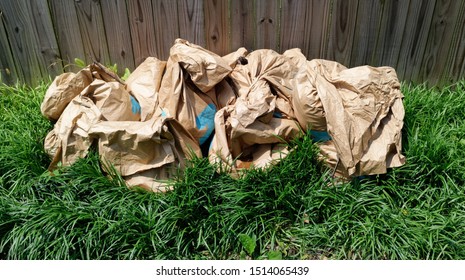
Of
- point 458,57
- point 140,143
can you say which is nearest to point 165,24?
point 140,143

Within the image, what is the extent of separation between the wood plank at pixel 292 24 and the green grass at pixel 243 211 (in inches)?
32.7

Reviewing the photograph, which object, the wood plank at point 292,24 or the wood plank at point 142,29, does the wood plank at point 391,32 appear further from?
the wood plank at point 142,29

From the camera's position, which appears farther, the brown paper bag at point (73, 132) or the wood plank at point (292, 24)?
the wood plank at point (292, 24)

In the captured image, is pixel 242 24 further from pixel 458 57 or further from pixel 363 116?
pixel 458 57

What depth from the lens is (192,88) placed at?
9.05ft

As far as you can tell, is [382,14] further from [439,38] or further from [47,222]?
[47,222]

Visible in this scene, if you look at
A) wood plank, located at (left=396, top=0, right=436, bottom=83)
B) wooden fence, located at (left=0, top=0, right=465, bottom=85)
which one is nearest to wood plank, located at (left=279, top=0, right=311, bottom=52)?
wooden fence, located at (left=0, top=0, right=465, bottom=85)

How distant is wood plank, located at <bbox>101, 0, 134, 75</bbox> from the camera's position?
298 centimetres

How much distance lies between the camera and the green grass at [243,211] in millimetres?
2369

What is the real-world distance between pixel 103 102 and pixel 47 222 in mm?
788

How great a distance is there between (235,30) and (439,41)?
1537 mm

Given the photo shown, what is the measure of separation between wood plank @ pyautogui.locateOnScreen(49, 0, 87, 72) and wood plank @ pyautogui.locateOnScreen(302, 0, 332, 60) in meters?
1.68

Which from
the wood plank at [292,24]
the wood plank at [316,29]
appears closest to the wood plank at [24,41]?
the wood plank at [292,24]

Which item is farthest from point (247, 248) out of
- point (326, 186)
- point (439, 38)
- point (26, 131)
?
point (439, 38)
